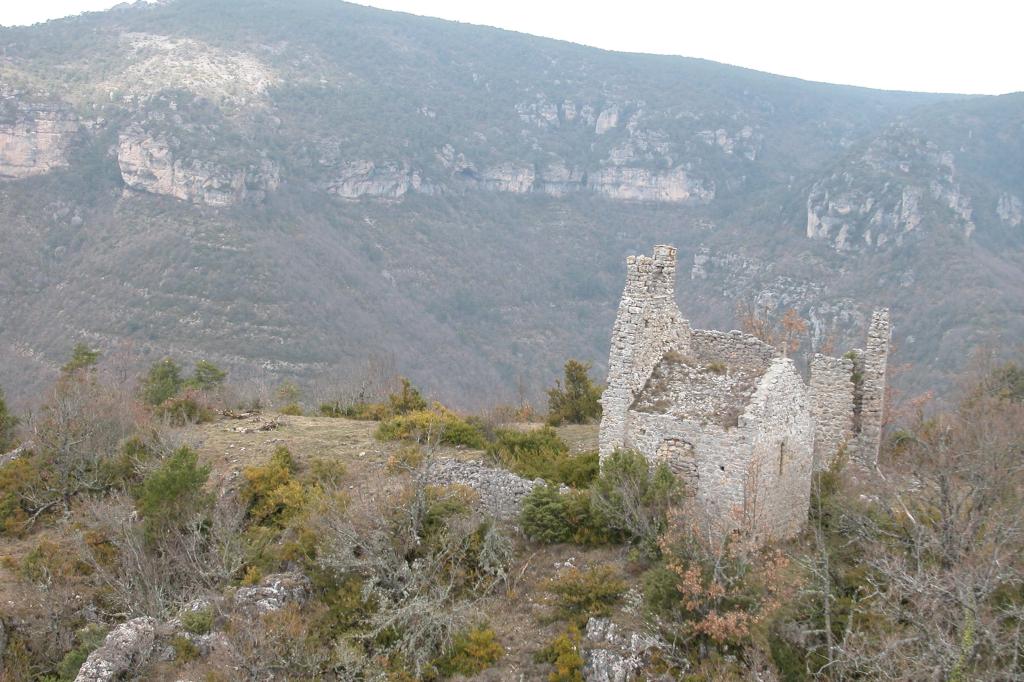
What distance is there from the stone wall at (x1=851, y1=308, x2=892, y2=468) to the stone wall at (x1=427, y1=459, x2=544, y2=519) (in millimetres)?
7530

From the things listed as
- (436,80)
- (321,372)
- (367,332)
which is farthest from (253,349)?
(436,80)

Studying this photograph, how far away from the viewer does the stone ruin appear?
1445 centimetres

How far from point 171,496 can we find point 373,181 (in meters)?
86.8

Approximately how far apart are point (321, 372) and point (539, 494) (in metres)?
43.7

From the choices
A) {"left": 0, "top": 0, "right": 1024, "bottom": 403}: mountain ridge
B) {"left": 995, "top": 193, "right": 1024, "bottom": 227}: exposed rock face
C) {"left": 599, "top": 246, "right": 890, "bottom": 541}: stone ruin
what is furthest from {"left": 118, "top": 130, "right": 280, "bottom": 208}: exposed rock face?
{"left": 995, "top": 193, "right": 1024, "bottom": 227}: exposed rock face

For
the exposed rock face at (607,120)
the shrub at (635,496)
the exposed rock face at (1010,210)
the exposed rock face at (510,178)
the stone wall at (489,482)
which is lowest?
the stone wall at (489,482)

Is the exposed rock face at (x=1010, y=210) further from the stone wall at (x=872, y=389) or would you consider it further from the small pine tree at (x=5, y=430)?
the small pine tree at (x=5, y=430)

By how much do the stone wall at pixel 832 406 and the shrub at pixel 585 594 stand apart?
6724 mm

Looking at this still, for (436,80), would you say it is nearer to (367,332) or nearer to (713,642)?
(367,332)

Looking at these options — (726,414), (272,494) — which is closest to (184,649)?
(272,494)

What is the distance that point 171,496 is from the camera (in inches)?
670

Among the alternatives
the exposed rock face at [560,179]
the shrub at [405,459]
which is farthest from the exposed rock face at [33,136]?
the shrub at [405,459]

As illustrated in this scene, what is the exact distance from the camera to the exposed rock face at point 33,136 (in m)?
72.6

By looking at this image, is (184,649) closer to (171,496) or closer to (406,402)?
(171,496)
